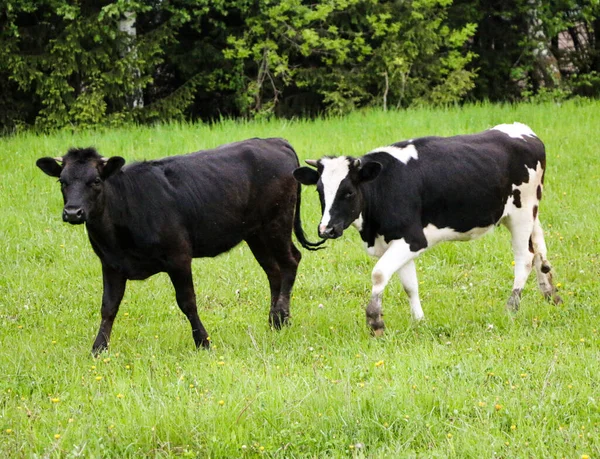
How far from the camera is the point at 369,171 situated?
831 cm

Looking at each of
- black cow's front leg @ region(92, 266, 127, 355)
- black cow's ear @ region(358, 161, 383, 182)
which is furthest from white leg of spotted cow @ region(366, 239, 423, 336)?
black cow's front leg @ region(92, 266, 127, 355)

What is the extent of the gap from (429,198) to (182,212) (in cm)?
222

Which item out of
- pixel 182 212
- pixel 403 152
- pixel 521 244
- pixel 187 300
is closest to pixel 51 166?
pixel 182 212

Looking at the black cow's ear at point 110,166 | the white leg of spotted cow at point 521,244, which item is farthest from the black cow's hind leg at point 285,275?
the white leg of spotted cow at point 521,244

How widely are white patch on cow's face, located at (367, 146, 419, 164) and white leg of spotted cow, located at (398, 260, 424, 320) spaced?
943 millimetres

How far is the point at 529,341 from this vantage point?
7.52m

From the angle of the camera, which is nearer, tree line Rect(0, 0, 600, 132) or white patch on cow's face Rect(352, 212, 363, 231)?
white patch on cow's face Rect(352, 212, 363, 231)

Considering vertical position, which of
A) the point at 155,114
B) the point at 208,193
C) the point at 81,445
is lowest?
the point at 155,114

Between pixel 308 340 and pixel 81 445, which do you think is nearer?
pixel 81 445

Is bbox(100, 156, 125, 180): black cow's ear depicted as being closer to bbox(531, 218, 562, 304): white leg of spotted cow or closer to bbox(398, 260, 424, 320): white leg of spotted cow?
bbox(398, 260, 424, 320): white leg of spotted cow

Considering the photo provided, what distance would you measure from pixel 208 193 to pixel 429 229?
2.02m

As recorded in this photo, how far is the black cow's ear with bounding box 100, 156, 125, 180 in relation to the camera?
7.97m

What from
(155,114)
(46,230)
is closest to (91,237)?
(46,230)

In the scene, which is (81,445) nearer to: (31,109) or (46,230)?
(46,230)
